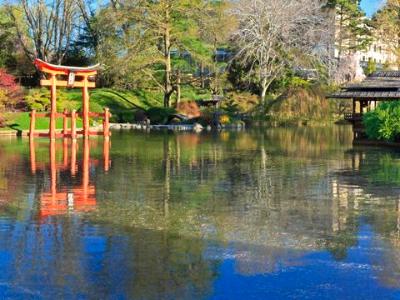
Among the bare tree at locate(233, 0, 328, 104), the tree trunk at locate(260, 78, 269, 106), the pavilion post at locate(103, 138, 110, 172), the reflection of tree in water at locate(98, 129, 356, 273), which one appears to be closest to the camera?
the reflection of tree in water at locate(98, 129, 356, 273)

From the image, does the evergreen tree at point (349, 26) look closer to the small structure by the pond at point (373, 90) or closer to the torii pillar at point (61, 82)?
the small structure by the pond at point (373, 90)

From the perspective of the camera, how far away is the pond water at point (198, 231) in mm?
6273

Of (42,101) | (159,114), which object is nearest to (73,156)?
(42,101)

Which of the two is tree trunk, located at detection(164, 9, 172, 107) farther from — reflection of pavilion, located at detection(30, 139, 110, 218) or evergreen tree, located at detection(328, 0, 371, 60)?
reflection of pavilion, located at detection(30, 139, 110, 218)

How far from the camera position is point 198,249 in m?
7.73

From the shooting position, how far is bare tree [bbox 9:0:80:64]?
50.8 m

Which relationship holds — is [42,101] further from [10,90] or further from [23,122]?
[23,122]

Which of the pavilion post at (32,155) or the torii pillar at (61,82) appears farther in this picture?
the torii pillar at (61,82)

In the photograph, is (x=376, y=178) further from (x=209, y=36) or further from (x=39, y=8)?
(x=39, y=8)

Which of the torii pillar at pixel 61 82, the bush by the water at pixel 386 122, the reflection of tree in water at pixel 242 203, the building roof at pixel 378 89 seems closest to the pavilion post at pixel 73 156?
the reflection of tree in water at pixel 242 203

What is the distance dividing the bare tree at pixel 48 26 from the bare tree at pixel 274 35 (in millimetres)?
14891

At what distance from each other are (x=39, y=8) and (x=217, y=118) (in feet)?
62.4

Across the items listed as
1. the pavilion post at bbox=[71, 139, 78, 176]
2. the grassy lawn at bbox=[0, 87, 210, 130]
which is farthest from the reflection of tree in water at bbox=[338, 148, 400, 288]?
the grassy lawn at bbox=[0, 87, 210, 130]

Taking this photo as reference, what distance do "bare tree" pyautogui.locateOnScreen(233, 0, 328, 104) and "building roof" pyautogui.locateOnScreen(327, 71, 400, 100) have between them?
1542cm
